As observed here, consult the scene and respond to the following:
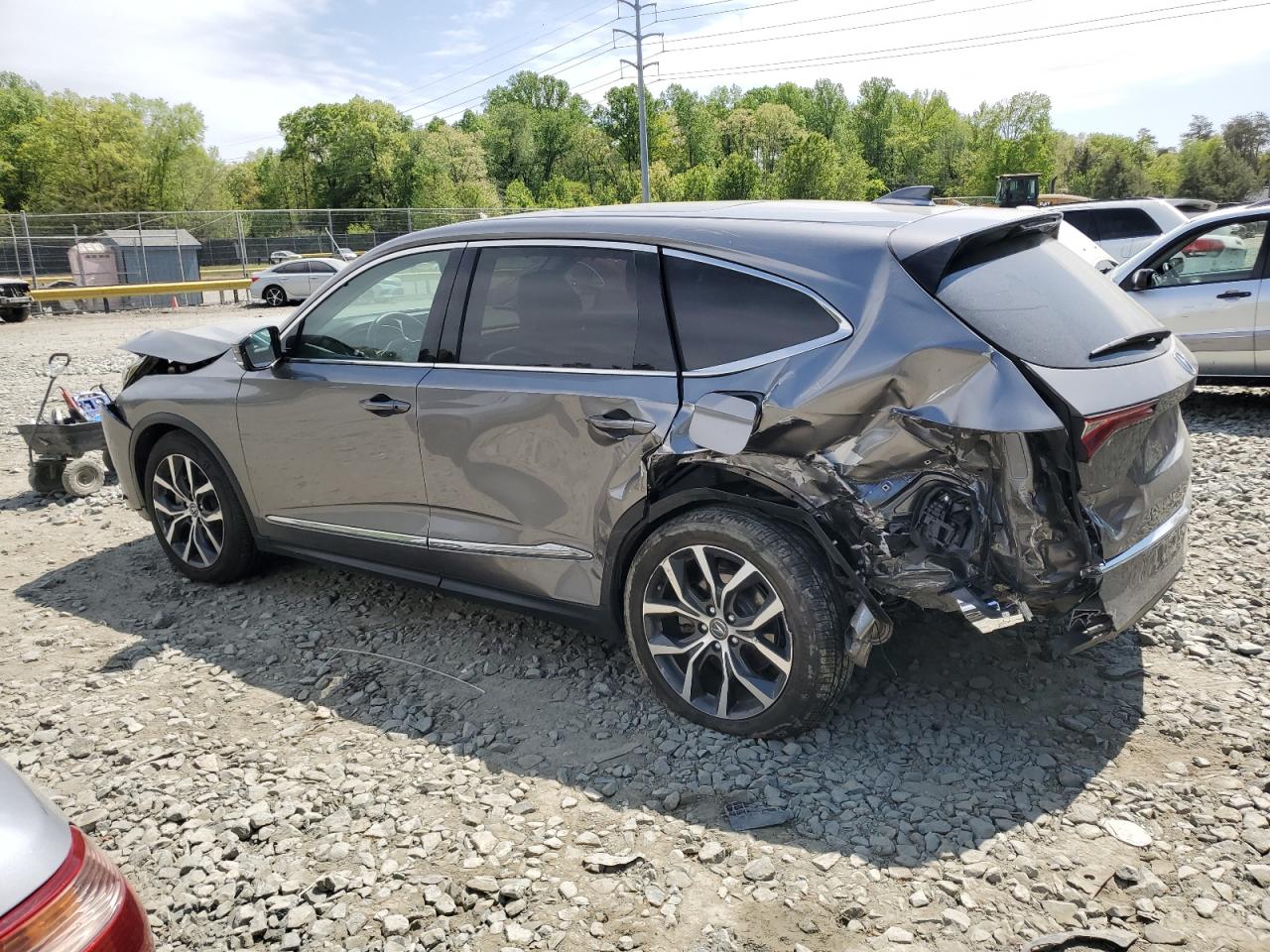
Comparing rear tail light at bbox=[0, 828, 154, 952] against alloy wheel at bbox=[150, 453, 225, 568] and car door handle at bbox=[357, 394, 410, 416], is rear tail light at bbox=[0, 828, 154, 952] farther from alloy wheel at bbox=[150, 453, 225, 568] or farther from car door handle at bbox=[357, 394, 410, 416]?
alloy wheel at bbox=[150, 453, 225, 568]

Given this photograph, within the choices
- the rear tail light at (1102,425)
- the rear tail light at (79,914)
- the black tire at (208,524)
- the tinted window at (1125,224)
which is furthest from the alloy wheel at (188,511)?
the tinted window at (1125,224)

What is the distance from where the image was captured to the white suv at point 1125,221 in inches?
543

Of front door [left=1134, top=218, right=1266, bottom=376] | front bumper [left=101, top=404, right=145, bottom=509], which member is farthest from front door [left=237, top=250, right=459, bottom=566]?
front door [left=1134, top=218, right=1266, bottom=376]

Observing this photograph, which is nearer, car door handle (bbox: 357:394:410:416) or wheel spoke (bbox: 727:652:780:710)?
wheel spoke (bbox: 727:652:780:710)

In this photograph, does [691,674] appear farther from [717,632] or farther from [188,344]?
[188,344]

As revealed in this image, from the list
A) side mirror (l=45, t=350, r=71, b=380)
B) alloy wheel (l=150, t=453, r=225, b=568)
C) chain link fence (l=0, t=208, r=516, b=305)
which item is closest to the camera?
alloy wheel (l=150, t=453, r=225, b=568)

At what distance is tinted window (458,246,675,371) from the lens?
11.6 feet

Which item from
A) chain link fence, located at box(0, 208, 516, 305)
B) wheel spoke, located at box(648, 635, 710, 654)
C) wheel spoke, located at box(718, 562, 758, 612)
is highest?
chain link fence, located at box(0, 208, 516, 305)

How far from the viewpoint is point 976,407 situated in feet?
9.39

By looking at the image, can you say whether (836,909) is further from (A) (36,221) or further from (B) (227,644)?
(A) (36,221)

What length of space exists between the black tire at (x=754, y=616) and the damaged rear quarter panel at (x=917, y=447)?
17 centimetres

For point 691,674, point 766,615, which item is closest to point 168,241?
point 691,674

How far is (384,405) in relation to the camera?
4.15 m

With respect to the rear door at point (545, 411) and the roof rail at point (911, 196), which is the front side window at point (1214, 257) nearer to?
the roof rail at point (911, 196)
